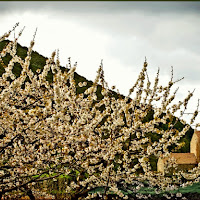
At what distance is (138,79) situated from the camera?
21.5ft

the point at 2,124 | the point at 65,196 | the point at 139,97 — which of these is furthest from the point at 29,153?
the point at 65,196

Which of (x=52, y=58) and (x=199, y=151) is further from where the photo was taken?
(x=199, y=151)

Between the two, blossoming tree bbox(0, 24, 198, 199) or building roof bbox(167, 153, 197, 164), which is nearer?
blossoming tree bbox(0, 24, 198, 199)

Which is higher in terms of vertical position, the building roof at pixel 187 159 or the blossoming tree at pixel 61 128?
the blossoming tree at pixel 61 128

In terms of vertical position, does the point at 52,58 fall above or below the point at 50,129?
above

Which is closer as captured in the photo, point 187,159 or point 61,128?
point 61,128

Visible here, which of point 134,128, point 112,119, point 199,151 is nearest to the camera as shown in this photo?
point 134,128

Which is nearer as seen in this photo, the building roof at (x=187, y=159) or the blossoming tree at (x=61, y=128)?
the blossoming tree at (x=61, y=128)

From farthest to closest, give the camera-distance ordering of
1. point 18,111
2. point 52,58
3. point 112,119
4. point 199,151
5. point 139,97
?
point 199,151
point 139,97
point 112,119
point 52,58
point 18,111

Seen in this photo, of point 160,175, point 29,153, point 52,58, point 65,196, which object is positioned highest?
point 52,58

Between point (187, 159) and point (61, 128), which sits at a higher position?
point (61, 128)

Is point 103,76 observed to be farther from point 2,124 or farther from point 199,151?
point 199,151

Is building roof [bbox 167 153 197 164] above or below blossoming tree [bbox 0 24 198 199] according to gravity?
below

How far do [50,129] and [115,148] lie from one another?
1.39 meters
